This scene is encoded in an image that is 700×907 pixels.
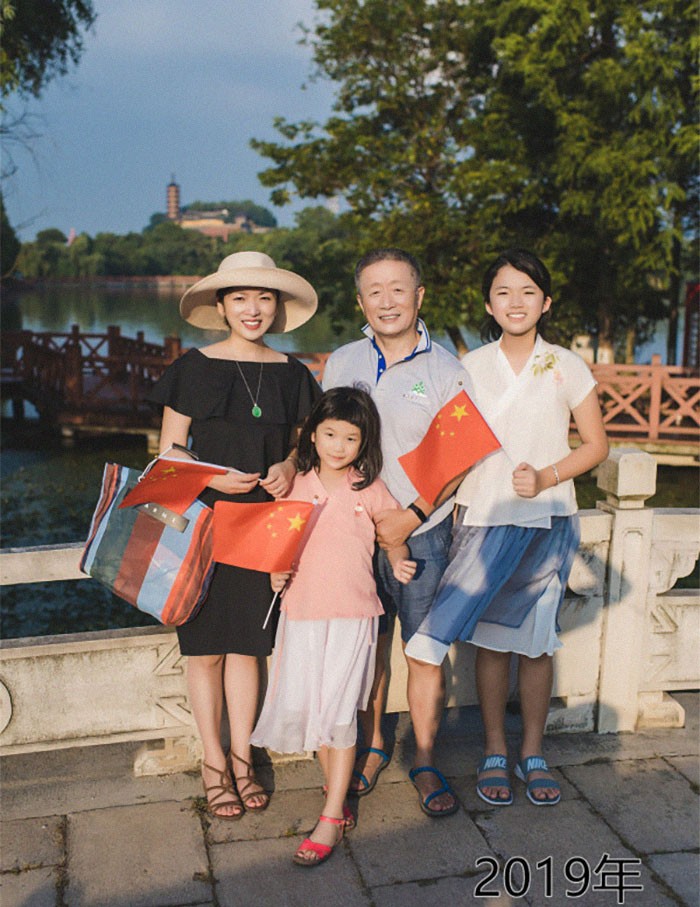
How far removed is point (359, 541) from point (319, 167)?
1126 centimetres

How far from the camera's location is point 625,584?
3.06m

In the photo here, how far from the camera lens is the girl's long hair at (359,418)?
7.98ft

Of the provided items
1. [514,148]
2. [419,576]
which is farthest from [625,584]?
[514,148]

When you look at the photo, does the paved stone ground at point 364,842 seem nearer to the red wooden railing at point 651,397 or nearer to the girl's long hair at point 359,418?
the girl's long hair at point 359,418

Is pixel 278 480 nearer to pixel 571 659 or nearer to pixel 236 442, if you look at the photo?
pixel 236 442

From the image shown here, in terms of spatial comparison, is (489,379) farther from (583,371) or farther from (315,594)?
(315,594)

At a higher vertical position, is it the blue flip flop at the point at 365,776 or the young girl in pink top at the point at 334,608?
the young girl in pink top at the point at 334,608

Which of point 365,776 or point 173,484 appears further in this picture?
point 365,776

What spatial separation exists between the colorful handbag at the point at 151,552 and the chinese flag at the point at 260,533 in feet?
0.33

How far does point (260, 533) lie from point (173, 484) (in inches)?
11.3

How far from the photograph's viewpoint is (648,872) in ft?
7.79

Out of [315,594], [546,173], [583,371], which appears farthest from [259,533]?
[546,173]

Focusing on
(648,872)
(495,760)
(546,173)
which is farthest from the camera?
(546,173)

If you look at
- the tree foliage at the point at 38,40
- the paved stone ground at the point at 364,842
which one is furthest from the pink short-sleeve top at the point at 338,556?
the tree foliage at the point at 38,40
